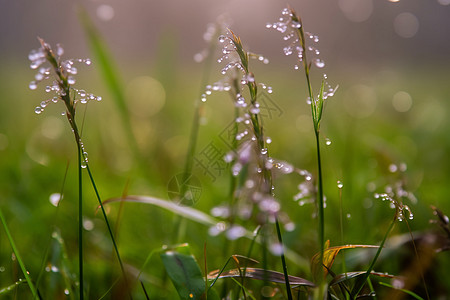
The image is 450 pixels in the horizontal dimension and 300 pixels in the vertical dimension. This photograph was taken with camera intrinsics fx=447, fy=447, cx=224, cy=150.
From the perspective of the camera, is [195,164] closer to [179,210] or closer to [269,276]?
[179,210]

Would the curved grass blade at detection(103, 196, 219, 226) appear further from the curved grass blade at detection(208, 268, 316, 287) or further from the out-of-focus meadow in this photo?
the curved grass blade at detection(208, 268, 316, 287)

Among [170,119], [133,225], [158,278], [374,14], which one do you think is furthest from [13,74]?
[158,278]

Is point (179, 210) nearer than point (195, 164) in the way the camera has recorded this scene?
Yes

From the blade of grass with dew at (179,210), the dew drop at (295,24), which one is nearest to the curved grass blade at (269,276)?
the blade of grass with dew at (179,210)

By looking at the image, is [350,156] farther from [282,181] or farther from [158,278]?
[158,278]

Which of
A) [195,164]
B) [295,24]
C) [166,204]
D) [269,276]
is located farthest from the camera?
[195,164]

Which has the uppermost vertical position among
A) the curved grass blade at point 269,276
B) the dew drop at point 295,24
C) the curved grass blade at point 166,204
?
the dew drop at point 295,24

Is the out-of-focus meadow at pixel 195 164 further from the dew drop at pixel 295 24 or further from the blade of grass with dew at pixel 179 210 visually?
the dew drop at pixel 295 24

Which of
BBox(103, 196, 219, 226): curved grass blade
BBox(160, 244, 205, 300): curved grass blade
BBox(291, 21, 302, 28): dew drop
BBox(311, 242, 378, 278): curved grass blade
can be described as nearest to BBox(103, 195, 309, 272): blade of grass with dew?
BBox(103, 196, 219, 226): curved grass blade

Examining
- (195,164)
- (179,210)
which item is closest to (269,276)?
(179,210)
